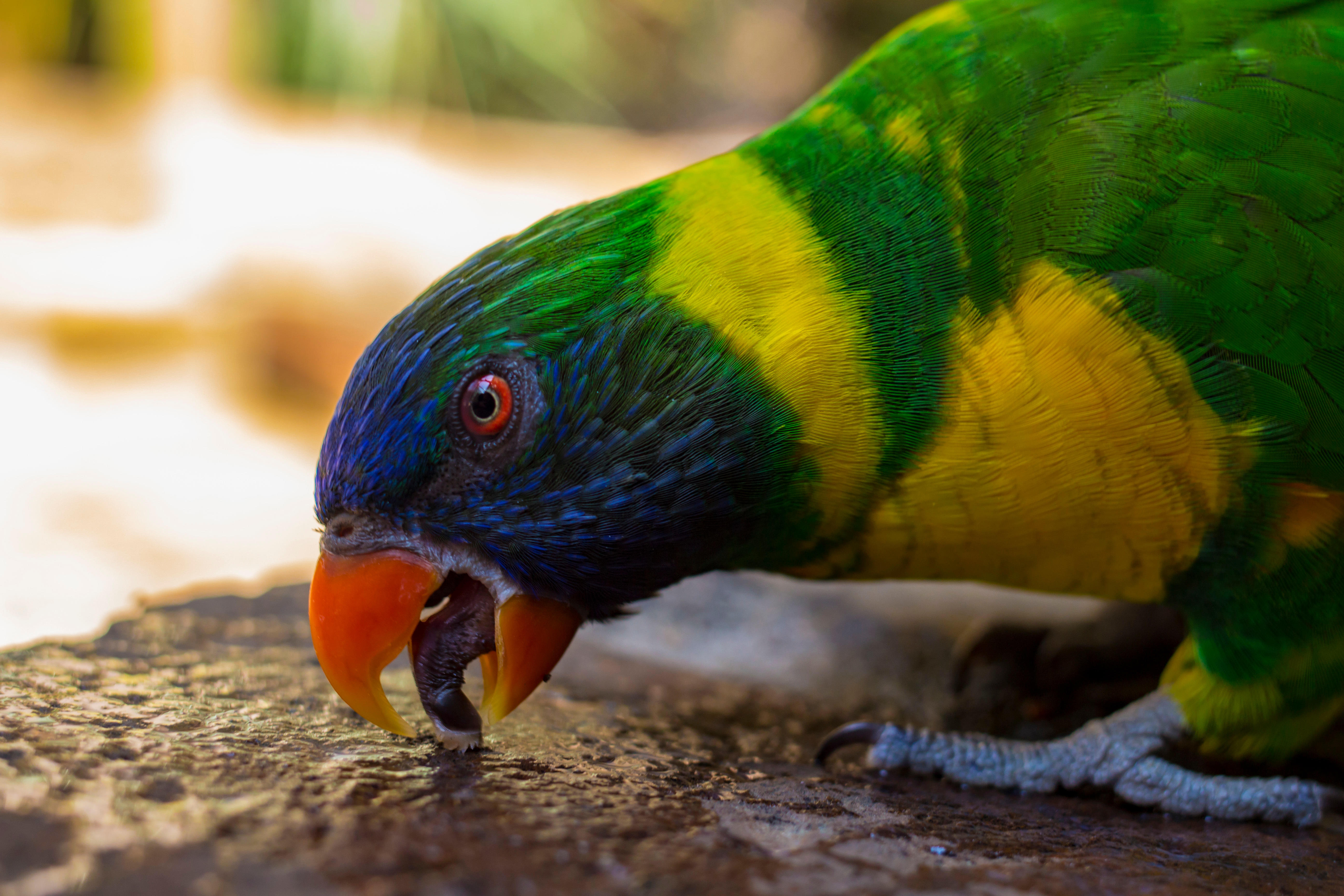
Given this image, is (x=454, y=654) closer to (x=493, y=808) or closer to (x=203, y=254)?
(x=493, y=808)

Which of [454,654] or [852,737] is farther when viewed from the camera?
[852,737]

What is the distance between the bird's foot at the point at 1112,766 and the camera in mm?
2498

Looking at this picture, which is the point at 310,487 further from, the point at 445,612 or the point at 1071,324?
the point at 1071,324

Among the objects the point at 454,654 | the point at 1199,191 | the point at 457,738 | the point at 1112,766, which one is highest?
the point at 1199,191

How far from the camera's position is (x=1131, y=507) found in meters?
2.29

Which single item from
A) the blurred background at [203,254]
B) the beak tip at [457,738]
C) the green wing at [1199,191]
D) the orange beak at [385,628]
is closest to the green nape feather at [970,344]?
the green wing at [1199,191]

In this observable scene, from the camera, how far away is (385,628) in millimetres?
2111

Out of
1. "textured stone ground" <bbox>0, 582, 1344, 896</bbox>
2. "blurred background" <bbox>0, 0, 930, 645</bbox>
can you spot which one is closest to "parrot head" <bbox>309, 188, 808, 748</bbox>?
"textured stone ground" <bbox>0, 582, 1344, 896</bbox>

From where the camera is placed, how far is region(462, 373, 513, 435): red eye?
2076 mm

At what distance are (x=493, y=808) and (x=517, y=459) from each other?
0.67m

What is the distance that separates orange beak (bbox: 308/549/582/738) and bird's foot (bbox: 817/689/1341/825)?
2.67 ft

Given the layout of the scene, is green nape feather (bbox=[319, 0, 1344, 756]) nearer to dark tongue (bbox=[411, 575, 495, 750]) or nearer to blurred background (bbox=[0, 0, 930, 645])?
dark tongue (bbox=[411, 575, 495, 750])

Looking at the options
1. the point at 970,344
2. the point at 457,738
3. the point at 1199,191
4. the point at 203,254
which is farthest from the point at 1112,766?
the point at 203,254

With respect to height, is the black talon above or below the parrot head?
below
